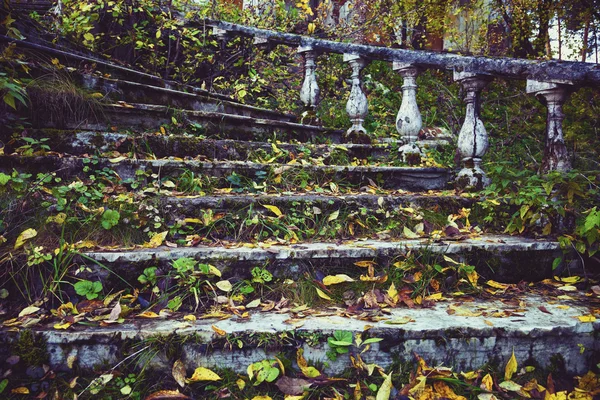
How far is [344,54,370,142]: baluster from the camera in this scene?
381cm

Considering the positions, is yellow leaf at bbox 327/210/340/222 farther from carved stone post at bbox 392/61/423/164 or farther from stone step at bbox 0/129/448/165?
carved stone post at bbox 392/61/423/164

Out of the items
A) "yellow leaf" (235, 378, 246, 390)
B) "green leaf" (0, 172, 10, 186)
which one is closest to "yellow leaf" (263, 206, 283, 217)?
"yellow leaf" (235, 378, 246, 390)

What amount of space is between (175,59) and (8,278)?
12.7 ft

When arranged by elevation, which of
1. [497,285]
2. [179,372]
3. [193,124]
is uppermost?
[193,124]

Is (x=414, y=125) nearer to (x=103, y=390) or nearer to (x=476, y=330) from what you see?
(x=476, y=330)

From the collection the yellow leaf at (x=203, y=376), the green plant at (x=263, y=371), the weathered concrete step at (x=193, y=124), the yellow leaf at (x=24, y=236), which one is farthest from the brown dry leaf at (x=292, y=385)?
the weathered concrete step at (x=193, y=124)

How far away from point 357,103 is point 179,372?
2897 millimetres

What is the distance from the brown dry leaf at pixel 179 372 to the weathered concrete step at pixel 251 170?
57.2 inches

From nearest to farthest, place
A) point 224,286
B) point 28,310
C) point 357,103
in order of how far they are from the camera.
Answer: point 28,310
point 224,286
point 357,103

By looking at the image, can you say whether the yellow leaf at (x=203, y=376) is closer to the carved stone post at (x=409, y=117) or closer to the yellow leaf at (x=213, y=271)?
the yellow leaf at (x=213, y=271)

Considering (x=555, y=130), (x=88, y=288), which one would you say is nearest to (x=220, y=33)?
(x=555, y=130)

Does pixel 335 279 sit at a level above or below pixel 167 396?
above

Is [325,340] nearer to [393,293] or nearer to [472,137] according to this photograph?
[393,293]

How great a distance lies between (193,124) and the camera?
340 cm
